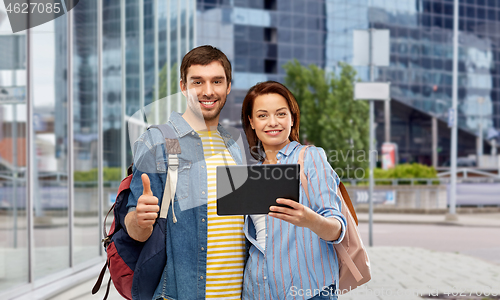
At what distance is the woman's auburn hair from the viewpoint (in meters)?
1.85

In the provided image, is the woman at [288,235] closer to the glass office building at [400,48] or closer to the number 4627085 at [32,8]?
the number 4627085 at [32,8]

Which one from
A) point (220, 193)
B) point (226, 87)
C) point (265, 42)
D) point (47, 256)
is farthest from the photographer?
point (265, 42)

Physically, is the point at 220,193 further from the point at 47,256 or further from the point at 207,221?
the point at 47,256

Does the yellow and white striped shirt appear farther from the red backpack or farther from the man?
the red backpack

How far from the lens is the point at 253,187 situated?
5.17ft

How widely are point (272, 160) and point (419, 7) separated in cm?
4755

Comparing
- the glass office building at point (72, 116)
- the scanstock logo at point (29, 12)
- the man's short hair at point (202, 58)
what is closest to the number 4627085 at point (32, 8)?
the scanstock logo at point (29, 12)

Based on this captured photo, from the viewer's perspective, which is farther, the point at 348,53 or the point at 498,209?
the point at 348,53

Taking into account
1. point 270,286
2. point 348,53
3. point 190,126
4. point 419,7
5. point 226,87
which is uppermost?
point 419,7

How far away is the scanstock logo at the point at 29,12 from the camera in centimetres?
499

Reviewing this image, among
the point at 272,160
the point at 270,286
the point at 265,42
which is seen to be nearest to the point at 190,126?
the point at 272,160

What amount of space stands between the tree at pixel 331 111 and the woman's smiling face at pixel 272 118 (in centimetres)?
2227

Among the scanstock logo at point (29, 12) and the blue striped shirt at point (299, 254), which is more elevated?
the scanstock logo at point (29, 12)

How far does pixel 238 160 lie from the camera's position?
6.17 feet
